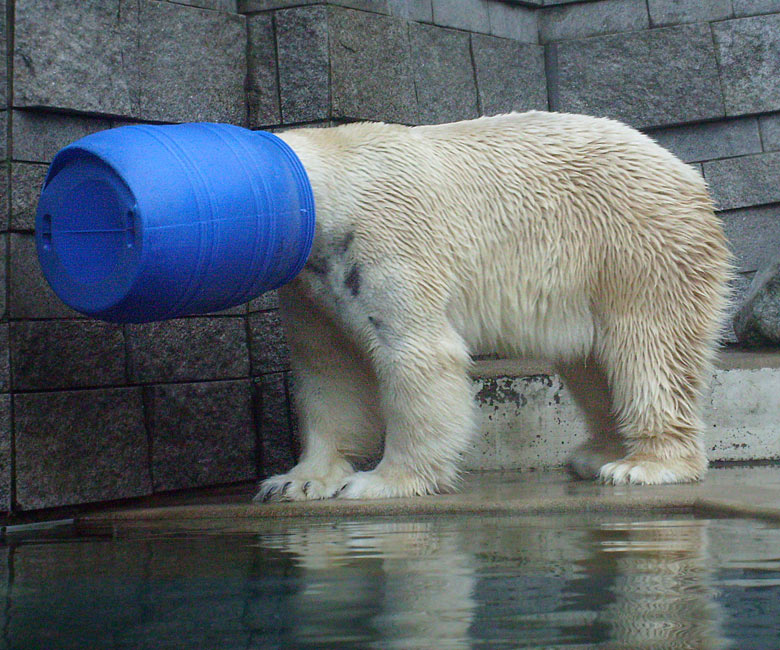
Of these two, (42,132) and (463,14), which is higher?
(463,14)

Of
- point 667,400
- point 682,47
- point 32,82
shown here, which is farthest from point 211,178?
point 682,47

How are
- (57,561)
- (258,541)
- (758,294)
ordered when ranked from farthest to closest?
(758,294) < (258,541) < (57,561)

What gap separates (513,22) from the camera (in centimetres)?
598

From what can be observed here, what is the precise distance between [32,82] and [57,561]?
182 centimetres

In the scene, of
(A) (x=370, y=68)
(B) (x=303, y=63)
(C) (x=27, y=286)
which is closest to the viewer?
(C) (x=27, y=286)

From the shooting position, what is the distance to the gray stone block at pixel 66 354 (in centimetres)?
399

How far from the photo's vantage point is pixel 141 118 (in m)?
4.50

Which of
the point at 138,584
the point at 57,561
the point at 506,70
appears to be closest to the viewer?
the point at 138,584

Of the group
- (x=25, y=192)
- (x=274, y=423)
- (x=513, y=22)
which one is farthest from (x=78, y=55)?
(x=513, y=22)

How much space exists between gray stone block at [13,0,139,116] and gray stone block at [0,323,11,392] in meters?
0.76

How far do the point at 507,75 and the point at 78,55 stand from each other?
2263mm

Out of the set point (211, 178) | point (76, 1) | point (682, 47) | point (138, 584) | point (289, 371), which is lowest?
point (138, 584)

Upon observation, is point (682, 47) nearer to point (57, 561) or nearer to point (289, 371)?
point (289, 371)

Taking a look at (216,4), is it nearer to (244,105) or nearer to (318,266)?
(244,105)
